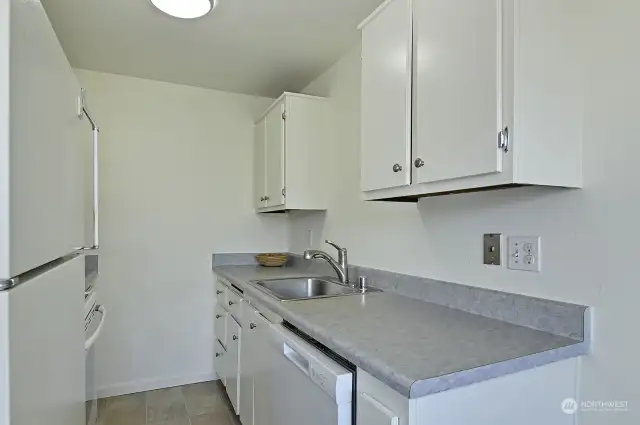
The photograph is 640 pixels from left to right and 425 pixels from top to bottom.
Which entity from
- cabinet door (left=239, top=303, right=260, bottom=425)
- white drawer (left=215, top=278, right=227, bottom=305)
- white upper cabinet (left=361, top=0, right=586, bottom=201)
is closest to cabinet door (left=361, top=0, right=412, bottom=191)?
white upper cabinet (left=361, top=0, right=586, bottom=201)

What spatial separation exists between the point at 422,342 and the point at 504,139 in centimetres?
62

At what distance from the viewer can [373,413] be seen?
1.02 metres

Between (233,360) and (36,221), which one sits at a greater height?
(36,221)

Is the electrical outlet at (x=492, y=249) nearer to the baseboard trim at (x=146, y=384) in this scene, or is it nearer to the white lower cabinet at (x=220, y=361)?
the white lower cabinet at (x=220, y=361)

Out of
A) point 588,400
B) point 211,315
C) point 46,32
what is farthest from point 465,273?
point 211,315

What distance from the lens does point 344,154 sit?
2.55m

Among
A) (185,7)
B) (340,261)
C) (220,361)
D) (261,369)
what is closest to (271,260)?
(220,361)

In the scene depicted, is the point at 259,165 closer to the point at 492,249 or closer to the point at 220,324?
the point at 220,324

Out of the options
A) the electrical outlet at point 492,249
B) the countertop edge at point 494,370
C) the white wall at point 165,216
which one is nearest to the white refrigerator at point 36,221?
the countertop edge at point 494,370

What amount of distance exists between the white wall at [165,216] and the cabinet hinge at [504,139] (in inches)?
98.0

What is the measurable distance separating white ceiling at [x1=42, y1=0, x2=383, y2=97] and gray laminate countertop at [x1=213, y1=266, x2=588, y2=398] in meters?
1.44

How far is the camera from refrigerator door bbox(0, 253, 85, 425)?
0.75m

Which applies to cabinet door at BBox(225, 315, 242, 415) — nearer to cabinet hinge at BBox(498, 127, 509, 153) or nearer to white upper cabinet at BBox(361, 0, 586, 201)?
white upper cabinet at BBox(361, 0, 586, 201)

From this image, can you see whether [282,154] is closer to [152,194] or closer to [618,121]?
[152,194]
